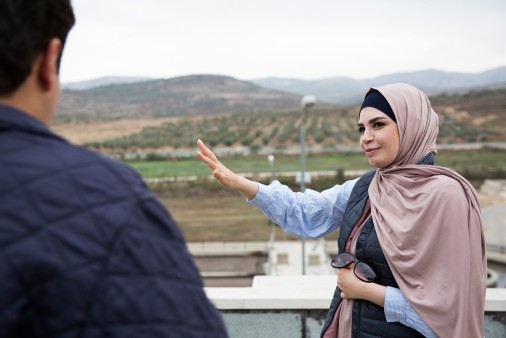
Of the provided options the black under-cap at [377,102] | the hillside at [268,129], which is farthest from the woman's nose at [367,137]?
the hillside at [268,129]

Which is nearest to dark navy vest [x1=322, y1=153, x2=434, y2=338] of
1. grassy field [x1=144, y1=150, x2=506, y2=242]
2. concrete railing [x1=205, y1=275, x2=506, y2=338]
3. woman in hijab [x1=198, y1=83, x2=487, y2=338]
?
woman in hijab [x1=198, y1=83, x2=487, y2=338]

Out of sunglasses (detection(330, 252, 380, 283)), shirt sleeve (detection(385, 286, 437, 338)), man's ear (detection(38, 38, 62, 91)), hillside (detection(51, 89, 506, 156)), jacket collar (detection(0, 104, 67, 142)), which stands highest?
man's ear (detection(38, 38, 62, 91))

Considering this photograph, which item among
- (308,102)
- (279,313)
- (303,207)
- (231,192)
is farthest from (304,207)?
(231,192)

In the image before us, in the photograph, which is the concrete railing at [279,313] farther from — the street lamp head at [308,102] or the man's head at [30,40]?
the street lamp head at [308,102]

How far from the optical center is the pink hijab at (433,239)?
1727 mm

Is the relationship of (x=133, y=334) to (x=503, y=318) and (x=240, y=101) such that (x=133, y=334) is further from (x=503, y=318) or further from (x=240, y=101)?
(x=240, y=101)

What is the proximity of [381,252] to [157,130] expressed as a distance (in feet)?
217

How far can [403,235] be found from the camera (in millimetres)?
1812

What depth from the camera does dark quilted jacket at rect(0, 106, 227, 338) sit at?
0.69 meters

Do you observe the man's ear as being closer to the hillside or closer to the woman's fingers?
the woman's fingers

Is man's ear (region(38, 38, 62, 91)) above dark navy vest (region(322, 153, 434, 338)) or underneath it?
above

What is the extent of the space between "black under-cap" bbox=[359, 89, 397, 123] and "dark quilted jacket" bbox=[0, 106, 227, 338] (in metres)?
1.37

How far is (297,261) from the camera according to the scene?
53.0 ft

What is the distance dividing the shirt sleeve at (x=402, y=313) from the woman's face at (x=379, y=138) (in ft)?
1.69
